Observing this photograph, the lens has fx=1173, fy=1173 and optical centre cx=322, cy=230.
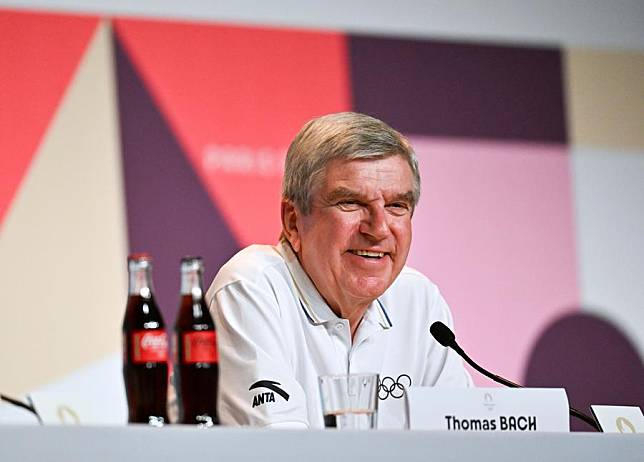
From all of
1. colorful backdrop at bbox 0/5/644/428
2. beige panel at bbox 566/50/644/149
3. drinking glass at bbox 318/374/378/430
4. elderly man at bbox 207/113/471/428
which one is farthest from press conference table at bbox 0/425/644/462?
beige panel at bbox 566/50/644/149

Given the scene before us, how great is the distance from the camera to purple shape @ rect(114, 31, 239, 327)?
11.0 feet

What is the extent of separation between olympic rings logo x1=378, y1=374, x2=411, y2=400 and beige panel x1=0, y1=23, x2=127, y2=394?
1276 mm

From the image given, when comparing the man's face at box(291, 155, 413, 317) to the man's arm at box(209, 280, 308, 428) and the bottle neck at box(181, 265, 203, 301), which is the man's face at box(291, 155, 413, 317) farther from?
the bottle neck at box(181, 265, 203, 301)

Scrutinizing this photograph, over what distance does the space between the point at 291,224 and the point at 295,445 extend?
1.00 meters

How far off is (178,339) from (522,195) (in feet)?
8.17

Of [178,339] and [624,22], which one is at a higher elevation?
[624,22]

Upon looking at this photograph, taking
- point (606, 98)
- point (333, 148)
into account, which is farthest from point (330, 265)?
point (606, 98)

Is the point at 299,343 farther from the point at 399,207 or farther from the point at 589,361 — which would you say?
the point at 589,361

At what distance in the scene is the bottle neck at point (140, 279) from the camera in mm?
1441

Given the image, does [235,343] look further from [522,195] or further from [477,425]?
[522,195]

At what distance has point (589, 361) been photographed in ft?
12.4

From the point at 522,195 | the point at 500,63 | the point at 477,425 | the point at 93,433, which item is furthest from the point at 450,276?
the point at 93,433

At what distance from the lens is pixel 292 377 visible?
188 cm

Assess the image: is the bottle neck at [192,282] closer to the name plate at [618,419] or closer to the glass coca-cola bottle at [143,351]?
the glass coca-cola bottle at [143,351]
